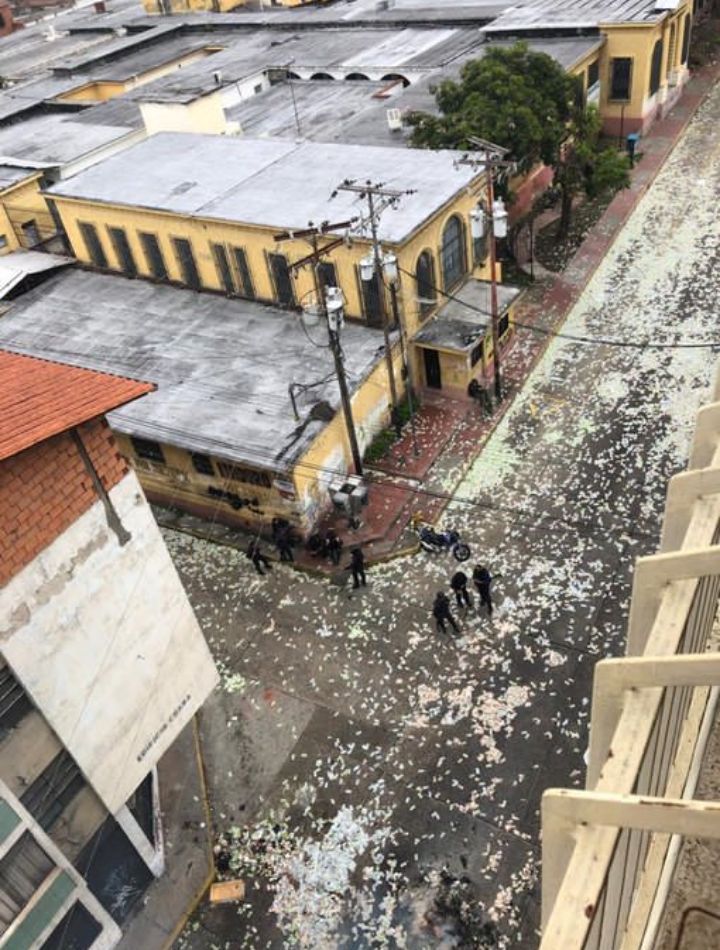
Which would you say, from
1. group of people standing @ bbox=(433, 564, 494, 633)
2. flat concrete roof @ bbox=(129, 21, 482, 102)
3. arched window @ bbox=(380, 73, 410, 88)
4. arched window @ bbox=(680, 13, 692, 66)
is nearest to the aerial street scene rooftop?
group of people standing @ bbox=(433, 564, 494, 633)

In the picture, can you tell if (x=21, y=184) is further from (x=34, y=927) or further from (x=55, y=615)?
(x=34, y=927)

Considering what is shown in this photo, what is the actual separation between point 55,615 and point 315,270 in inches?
512

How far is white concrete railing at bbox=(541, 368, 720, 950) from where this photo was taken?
4352mm

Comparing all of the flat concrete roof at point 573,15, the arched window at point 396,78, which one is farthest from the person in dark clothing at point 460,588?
the flat concrete roof at point 573,15

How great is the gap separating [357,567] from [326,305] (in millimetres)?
5625

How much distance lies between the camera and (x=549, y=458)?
19594 millimetres

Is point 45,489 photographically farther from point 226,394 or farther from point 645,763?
point 226,394

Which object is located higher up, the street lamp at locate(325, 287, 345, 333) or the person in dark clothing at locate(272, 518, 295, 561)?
the street lamp at locate(325, 287, 345, 333)

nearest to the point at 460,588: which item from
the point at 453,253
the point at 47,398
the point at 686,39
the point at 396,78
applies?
the point at 47,398

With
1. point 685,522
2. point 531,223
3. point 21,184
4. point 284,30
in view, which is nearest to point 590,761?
point 685,522

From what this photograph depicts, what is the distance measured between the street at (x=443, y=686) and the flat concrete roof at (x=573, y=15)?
1803 centimetres

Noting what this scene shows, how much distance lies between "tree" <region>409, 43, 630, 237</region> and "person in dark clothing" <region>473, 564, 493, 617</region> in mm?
13929

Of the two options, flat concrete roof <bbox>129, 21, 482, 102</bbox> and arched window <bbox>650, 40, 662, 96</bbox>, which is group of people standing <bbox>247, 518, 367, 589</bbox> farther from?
arched window <bbox>650, 40, 662, 96</bbox>

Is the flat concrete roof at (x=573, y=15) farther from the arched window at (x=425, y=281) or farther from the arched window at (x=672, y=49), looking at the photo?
the arched window at (x=425, y=281)
